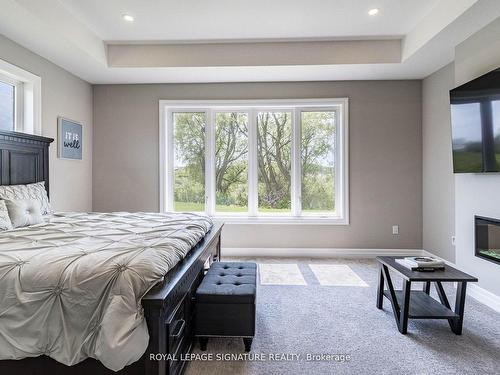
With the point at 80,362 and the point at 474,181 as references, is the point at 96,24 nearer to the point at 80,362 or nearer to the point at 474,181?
the point at 80,362

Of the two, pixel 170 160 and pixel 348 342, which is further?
pixel 170 160

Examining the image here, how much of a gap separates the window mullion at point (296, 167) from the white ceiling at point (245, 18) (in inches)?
49.4

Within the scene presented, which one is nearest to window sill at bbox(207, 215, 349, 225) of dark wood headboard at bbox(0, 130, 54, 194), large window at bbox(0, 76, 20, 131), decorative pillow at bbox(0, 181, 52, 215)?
decorative pillow at bbox(0, 181, 52, 215)

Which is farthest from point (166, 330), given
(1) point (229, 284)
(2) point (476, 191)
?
(2) point (476, 191)

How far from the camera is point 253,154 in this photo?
4.46 meters

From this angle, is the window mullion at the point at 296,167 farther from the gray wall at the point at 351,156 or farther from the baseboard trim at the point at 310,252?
the baseboard trim at the point at 310,252

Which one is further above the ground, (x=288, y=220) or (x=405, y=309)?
(x=288, y=220)

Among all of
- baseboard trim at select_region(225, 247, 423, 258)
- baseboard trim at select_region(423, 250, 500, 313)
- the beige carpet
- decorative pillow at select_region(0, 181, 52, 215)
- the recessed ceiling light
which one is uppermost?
the recessed ceiling light

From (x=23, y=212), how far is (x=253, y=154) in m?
2.92

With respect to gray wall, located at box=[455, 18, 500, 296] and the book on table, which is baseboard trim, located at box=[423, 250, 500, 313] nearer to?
gray wall, located at box=[455, 18, 500, 296]

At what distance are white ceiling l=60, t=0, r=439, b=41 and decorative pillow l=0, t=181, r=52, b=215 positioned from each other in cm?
185

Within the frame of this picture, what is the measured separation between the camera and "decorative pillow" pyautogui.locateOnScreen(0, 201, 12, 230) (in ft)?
7.34

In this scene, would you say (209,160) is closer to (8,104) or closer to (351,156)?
(351,156)

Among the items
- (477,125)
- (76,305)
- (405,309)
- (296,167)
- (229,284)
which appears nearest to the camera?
A: (76,305)
